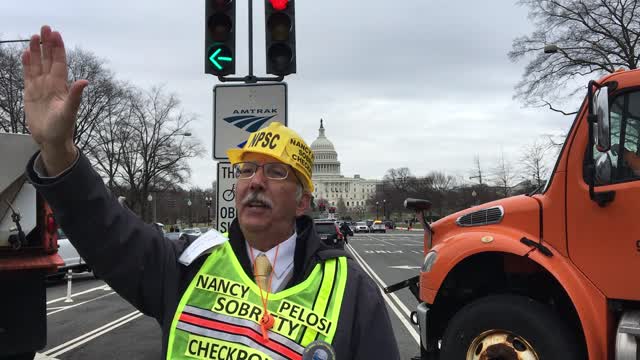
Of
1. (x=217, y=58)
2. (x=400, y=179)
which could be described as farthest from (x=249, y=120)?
(x=400, y=179)

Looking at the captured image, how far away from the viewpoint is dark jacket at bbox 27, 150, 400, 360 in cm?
183

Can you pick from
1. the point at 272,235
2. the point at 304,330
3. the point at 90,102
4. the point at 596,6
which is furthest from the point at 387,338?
the point at 90,102

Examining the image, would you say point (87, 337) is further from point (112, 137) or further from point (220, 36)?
point (112, 137)

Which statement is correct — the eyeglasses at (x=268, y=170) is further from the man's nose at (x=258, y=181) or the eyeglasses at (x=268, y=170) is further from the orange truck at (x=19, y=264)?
the orange truck at (x=19, y=264)

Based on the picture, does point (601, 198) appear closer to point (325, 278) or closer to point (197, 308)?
point (325, 278)

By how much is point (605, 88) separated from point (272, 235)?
3043mm

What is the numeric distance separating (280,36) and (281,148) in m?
4.58

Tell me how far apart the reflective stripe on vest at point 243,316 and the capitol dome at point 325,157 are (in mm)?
142274

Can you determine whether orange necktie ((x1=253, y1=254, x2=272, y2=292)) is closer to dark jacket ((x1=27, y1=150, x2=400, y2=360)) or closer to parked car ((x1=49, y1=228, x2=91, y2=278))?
dark jacket ((x1=27, y1=150, x2=400, y2=360))

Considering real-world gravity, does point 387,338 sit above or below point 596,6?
below

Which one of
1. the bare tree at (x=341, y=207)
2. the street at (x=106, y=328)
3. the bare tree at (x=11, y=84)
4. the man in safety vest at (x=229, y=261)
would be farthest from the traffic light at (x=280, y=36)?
the bare tree at (x=341, y=207)

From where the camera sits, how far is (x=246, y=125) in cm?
671

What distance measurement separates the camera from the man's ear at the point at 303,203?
2352 millimetres

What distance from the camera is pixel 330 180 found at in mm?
149875
